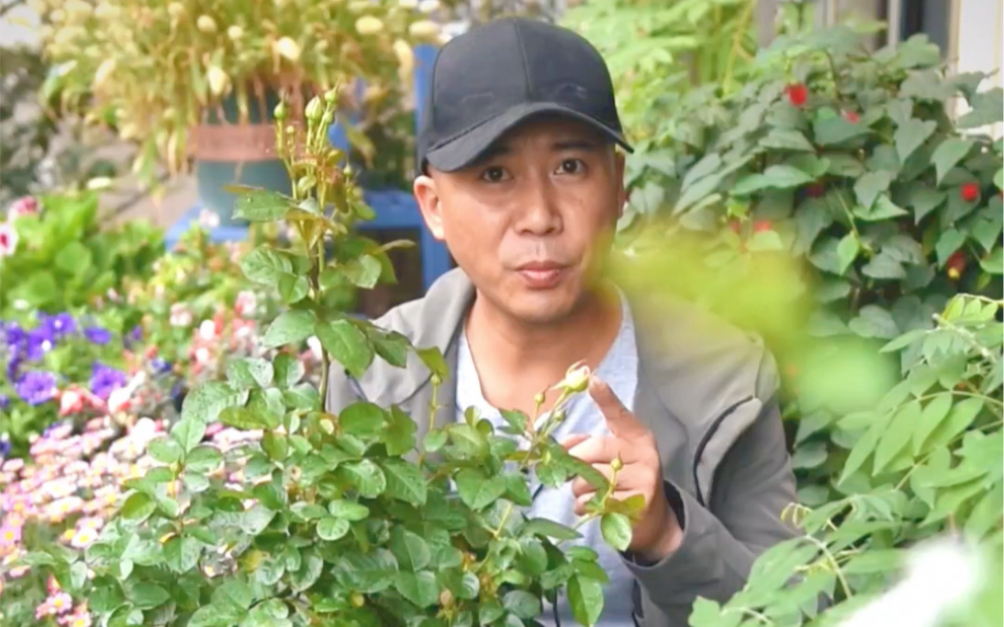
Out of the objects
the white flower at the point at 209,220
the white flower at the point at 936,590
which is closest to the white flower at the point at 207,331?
the white flower at the point at 209,220

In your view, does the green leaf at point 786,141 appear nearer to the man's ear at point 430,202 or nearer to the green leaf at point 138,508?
the man's ear at point 430,202

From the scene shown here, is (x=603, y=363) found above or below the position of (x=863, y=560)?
below

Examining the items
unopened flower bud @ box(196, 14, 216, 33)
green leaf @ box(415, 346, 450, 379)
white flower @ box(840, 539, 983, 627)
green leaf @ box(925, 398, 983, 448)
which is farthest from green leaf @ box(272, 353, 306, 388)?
unopened flower bud @ box(196, 14, 216, 33)

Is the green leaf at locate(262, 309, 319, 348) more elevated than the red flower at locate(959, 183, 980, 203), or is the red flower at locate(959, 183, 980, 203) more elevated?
the green leaf at locate(262, 309, 319, 348)

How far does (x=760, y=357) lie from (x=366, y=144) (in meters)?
1.73

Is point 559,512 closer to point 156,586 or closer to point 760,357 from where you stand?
point 760,357

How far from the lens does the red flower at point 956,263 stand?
5.32 feet

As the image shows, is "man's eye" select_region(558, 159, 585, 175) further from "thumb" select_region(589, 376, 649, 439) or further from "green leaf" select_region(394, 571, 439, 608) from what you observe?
"green leaf" select_region(394, 571, 439, 608)

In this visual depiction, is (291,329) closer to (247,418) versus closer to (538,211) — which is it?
(247,418)

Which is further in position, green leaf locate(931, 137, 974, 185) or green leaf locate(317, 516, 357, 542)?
green leaf locate(931, 137, 974, 185)

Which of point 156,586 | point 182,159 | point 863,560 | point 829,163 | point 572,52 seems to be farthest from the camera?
point 182,159

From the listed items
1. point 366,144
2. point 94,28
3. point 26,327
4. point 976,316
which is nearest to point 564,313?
point 976,316

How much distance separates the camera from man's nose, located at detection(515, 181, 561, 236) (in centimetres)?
122

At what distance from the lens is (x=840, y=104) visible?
173 centimetres
